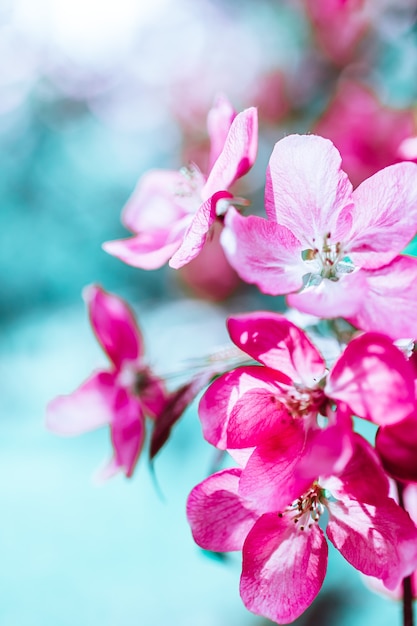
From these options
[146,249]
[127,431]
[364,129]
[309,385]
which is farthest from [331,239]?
[364,129]

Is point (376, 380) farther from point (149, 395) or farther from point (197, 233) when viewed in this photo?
point (149, 395)

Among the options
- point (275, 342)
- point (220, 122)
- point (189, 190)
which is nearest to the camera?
point (275, 342)

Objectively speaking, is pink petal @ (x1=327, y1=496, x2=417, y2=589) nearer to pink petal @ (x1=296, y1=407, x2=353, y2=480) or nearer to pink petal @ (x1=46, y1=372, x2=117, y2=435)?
pink petal @ (x1=296, y1=407, x2=353, y2=480)

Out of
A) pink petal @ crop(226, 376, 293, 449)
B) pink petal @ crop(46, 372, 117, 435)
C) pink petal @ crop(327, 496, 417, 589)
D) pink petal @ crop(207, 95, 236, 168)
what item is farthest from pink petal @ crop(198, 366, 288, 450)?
pink petal @ crop(46, 372, 117, 435)

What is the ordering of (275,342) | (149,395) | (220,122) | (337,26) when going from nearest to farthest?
(275,342) → (220,122) → (149,395) → (337,26)

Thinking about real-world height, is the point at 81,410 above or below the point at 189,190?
Answer: below

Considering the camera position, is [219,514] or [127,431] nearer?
[219,514]

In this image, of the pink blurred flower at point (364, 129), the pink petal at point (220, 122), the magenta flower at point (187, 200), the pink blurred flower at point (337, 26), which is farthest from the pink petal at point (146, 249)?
the pink blurred flower at point (337, 26)
